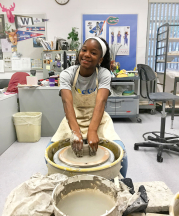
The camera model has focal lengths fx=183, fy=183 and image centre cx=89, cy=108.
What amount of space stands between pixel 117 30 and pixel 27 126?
2756 mm

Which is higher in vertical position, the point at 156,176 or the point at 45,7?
the point at 45,7

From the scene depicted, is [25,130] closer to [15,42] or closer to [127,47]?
[15,42]

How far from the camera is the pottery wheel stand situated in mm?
813

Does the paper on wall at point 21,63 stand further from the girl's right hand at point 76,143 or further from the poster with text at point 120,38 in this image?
the girl's right hand at point 76,143

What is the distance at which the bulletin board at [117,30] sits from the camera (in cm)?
382

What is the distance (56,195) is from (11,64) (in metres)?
3.94

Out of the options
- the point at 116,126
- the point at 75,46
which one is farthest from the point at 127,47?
the point at 116,126

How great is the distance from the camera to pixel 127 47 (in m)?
3.94

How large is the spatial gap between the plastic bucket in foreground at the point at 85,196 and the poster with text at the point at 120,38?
3.55 metres

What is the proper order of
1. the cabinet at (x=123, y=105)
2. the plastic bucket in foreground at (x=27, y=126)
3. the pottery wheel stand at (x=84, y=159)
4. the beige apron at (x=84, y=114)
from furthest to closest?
the cabinet at (x=123, y=105)
the plastic bucket in foreground at (x=27, y=126)
the beige apron at (x=84, y=114)
the pottery wheel stand at (x=84, y=159)

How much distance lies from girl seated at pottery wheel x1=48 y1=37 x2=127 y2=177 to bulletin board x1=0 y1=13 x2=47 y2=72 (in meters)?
2.89

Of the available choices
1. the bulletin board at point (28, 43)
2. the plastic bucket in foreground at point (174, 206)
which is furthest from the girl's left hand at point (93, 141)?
the bulletin board at point (28, 43)

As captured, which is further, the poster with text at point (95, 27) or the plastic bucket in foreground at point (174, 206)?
the poster with text at point (95, 27)

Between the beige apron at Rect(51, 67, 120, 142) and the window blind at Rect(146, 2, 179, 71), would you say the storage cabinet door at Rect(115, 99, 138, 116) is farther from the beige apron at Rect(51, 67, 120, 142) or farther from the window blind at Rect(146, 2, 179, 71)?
the beige apron at Rect(51, 67, 120, 142)
